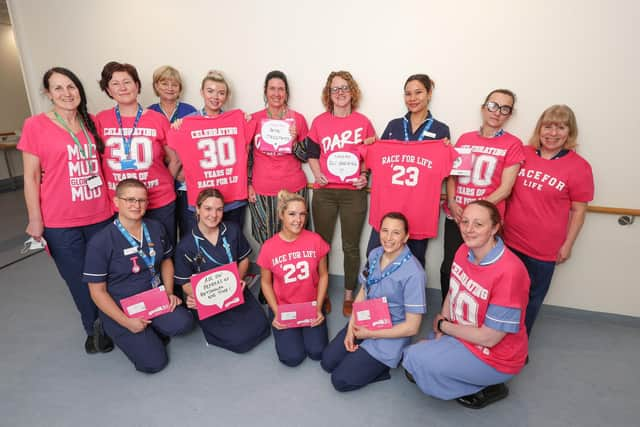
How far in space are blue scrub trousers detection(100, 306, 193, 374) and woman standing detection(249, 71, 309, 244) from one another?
0.94 meters

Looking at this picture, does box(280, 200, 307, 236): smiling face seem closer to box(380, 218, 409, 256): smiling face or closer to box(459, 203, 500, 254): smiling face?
box(380, 218, 409, 256): smiling face

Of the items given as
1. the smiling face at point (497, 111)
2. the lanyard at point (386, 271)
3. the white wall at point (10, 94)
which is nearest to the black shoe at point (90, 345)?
the lanyard at point (386, 271)

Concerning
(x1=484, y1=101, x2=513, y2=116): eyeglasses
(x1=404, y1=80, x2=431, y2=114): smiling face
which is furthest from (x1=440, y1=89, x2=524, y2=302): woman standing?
(x1=404, y1=80, x2=431, y2=114): smiling face

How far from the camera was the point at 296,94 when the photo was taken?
120 inches

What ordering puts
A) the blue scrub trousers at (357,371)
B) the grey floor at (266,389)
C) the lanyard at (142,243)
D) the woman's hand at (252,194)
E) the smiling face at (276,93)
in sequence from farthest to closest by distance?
the woman's hand at (252,194) < the smiling face at (276,93) < the lanyard at (142,243) < the blue scrub trousers at (357,371) < the grey floor at (266,389)

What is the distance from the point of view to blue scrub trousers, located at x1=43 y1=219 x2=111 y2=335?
232 centimetres

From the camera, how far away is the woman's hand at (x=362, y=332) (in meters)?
2.11

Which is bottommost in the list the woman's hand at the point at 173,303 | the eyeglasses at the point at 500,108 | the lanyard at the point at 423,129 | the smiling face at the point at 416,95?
the woman's hand at the point at 173,303

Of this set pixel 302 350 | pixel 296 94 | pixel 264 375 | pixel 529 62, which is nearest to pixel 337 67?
pixel 296 94

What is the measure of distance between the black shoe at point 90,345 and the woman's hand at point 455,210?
2.72m

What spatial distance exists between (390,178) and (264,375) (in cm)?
156

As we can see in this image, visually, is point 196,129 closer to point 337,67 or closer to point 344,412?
point 337,67

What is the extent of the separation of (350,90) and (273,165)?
82 cm

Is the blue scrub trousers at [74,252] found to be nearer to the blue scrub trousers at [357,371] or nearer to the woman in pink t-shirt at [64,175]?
the woman in pink t-shirt at [64,175]
